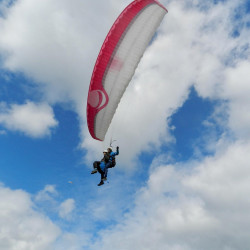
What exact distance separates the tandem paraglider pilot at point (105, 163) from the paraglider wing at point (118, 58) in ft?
5.14

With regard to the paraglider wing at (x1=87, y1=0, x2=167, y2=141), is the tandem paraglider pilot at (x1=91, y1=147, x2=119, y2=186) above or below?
below

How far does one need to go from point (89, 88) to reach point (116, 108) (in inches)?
101

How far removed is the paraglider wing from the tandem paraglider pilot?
1566 mm

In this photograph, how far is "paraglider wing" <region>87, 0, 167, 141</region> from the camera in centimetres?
2314

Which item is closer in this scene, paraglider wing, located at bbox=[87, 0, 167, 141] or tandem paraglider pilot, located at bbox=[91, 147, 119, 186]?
paraglider wing, located at bbox=[87, 0, 167, 141]

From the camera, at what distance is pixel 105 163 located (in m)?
24.4

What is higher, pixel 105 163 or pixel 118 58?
pixel 118 58

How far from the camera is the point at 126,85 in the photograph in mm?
24359

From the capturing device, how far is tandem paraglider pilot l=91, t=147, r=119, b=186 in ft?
79.6

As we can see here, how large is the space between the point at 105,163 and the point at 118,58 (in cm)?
726

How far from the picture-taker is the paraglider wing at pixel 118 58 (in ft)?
75.9

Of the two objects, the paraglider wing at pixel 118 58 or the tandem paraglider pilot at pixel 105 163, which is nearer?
the paraglider wing at pixel 118 58

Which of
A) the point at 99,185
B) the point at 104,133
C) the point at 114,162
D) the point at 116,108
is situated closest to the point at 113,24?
the point at 116,108

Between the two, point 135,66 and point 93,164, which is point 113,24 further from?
point 93,164
